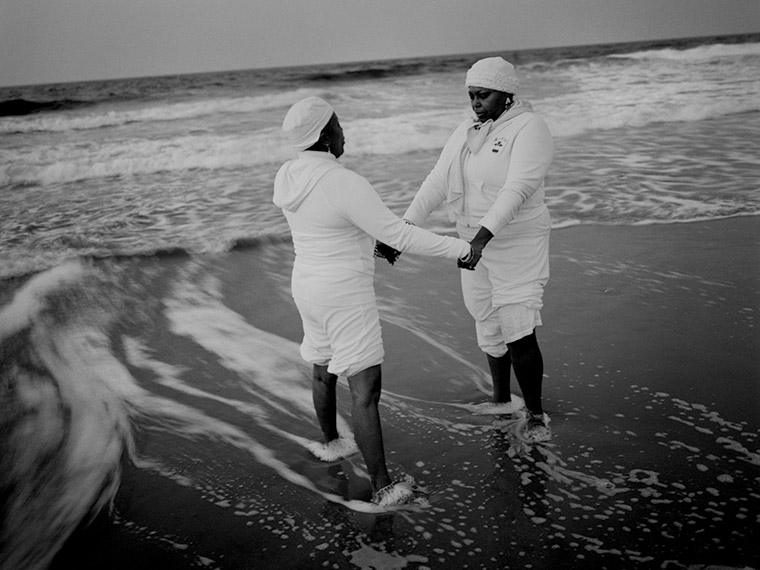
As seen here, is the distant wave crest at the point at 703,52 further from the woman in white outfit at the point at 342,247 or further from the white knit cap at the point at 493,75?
the woman in white outfit at the point at 342,247

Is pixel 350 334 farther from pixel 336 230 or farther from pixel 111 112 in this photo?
pixel 111 112

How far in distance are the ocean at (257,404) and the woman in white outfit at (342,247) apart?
1.17 ft

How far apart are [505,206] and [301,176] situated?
2.51 ft

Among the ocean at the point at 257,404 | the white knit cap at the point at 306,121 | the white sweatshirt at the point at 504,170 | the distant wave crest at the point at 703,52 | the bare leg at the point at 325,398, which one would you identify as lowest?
the ocean at the point at 257,404

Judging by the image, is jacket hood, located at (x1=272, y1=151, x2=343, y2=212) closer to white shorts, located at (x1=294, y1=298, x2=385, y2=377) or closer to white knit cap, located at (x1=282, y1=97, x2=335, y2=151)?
white knit cap, located at (x1=282, y1=97, x2=335, y2=151)

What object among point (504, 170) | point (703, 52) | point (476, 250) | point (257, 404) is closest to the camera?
point (476, 250)

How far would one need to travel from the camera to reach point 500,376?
10.1 feet

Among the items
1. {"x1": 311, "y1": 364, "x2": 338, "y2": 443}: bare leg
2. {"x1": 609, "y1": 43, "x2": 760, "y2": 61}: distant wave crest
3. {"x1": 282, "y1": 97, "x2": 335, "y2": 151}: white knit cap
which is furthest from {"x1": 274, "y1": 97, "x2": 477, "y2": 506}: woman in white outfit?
{"x1": 609, "y1": 43, "x2": 760, "y2": 61}: distant wave crest

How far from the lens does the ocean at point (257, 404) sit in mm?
2260

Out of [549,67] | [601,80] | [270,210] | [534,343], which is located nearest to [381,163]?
[270,210]

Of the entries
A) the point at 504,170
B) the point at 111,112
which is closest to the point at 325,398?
the point at 504,170

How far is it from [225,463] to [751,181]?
576 centimetres

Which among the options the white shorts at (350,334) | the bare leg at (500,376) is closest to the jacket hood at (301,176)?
the white shorts at (350,334)

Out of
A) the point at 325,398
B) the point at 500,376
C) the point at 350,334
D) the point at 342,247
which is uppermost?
the point at 342,247
